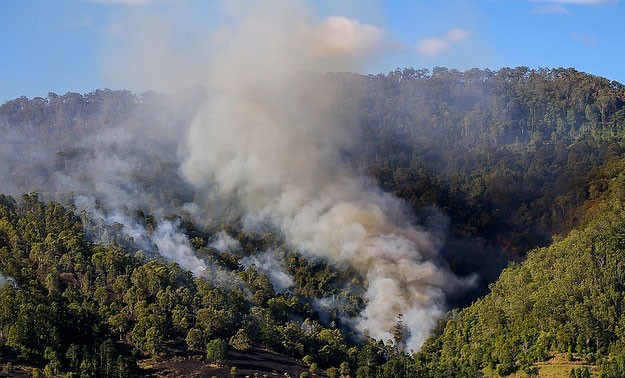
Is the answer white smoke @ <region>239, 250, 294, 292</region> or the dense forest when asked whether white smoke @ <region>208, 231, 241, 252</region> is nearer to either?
the dense forest

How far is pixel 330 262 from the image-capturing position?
91188mm

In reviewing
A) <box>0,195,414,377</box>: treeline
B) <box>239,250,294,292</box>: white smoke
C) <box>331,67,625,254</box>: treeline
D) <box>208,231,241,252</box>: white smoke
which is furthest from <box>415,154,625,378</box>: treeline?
<box>208,231,241,252</box>: white smoke

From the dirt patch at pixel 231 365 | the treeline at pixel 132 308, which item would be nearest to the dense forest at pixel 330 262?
the treeline at pixel 132 308

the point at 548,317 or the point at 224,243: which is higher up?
the point at 224,243

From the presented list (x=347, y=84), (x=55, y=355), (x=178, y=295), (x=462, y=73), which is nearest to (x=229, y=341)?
(x=178, y=295)

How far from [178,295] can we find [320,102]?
61797 millimetres

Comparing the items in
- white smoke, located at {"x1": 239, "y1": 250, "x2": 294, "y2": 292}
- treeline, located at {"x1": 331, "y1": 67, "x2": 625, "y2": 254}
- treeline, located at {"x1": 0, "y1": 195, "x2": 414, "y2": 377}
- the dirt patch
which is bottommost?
the dirt patch

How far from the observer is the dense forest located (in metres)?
64.1

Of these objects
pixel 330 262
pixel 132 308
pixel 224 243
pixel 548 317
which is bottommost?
pixel 132 308

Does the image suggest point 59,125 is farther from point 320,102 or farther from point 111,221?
point 111,221

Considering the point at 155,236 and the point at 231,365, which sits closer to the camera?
the point at 231,365

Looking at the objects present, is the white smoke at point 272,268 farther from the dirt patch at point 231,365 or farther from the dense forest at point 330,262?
the dirt patch at point 231,365

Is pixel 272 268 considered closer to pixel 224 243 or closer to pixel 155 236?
pixel 224 243

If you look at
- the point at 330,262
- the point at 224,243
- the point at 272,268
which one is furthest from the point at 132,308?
the point at 330,262
